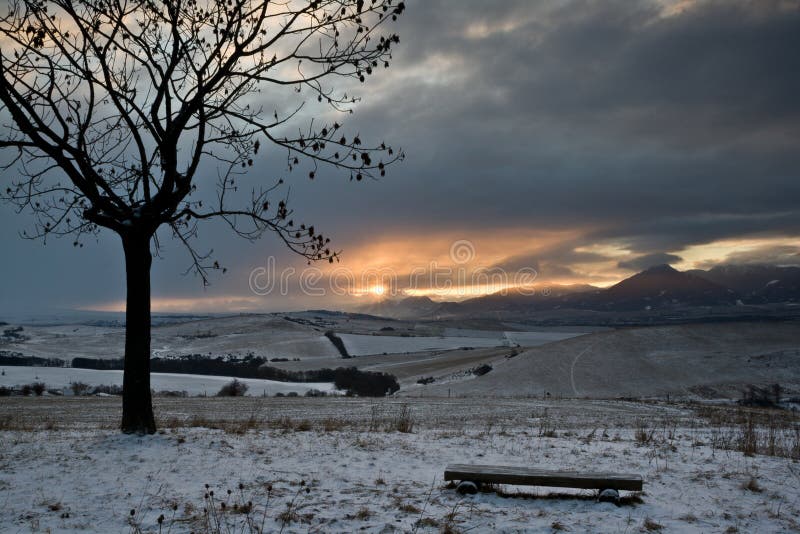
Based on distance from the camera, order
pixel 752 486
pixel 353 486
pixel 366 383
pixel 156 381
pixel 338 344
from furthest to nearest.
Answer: pixel 338 344 → pixel 366 383 → pixel 156 381 → pixel 353 486 → pixel 752 486

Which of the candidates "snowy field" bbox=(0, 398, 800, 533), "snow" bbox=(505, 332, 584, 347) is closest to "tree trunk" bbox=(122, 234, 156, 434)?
"snowy field" bbox=(0, 398, 800, 533)

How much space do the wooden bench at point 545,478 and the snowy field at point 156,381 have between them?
64.5 m

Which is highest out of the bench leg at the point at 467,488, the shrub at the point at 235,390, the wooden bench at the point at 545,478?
the wooden bench at the point at 545,478

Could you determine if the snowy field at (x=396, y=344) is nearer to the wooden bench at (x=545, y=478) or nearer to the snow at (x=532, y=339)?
the snow at (x=532, y=339)

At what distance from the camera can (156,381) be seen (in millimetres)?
79875

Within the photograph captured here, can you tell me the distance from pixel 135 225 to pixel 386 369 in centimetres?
8875

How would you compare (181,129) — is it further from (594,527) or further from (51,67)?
(594,527)

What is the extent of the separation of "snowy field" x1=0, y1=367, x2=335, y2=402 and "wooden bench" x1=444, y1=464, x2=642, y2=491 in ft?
212

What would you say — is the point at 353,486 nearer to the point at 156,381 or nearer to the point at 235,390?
the point at 235,390

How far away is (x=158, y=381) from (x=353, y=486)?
3147 inches

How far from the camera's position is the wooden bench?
23.7 ft

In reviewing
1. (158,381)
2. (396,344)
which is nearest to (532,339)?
(396,344)

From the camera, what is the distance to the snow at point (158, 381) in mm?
72938

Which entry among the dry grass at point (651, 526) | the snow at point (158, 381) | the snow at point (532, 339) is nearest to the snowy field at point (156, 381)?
the snow at point (158, 381)
